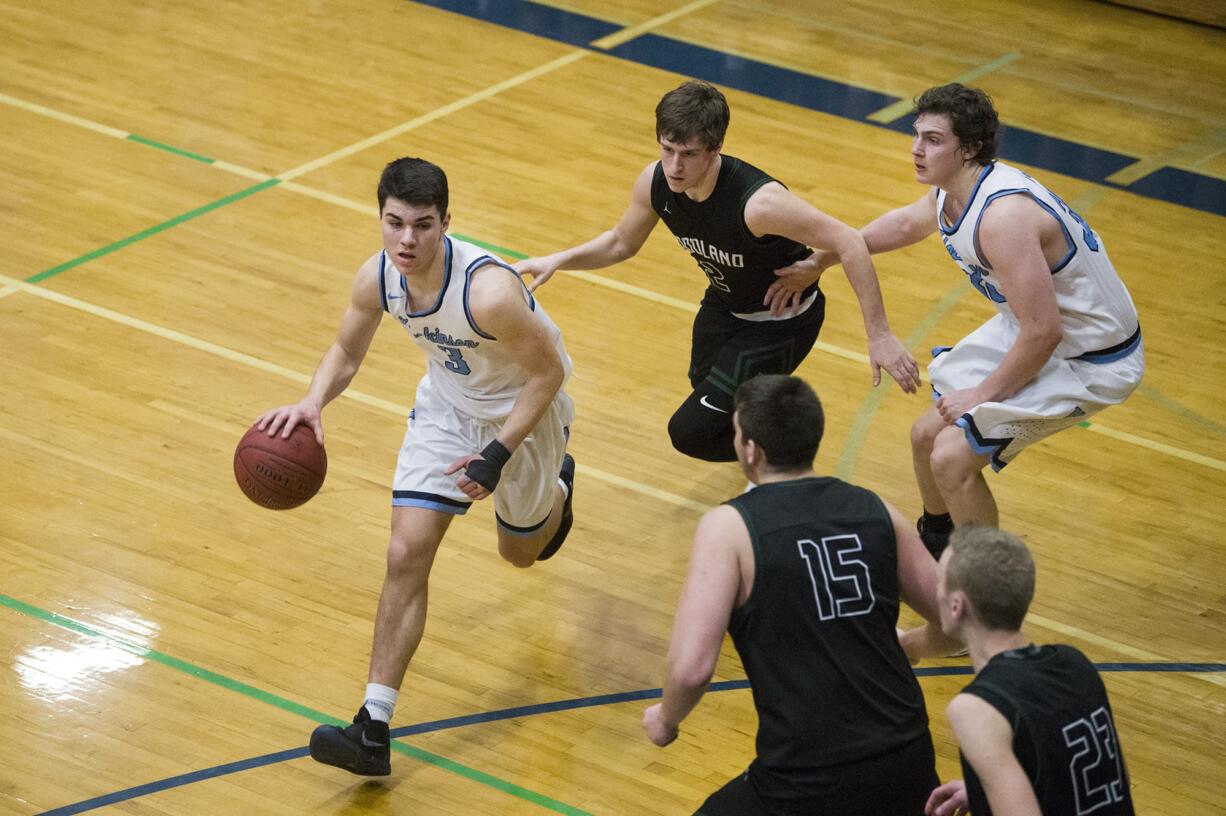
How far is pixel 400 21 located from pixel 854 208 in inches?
172

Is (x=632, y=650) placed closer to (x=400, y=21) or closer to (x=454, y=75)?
(x=454, y=75)

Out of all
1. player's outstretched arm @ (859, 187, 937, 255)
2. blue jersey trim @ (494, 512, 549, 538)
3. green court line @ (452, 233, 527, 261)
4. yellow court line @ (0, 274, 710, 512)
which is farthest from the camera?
green court line @ (452, 233, 527, 261)

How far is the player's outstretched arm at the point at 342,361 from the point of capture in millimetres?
5238

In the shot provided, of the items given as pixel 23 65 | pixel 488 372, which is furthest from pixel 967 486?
pixel 23 65

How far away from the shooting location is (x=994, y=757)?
10.7 feet

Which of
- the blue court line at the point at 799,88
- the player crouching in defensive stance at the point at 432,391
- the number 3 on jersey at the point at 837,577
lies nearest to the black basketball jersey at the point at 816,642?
the number 3 on jersey at the point at 837,577

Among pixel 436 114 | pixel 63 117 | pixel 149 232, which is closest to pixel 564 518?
pixel 149 232

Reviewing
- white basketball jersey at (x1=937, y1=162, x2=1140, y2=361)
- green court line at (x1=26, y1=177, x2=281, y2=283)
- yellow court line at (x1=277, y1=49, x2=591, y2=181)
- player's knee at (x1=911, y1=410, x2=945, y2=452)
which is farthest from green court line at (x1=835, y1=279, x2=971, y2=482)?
green court line at (x1=26, y1=177, x2=281, y2=283)

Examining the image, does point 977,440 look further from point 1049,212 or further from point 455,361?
point 455,361

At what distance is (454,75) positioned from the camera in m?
11.2

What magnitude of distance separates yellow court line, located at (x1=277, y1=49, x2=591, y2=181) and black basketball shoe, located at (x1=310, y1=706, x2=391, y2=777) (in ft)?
17.1

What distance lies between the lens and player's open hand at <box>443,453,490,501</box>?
5.06 metres

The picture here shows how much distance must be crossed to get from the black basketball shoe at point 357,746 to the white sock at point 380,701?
19 millimetres

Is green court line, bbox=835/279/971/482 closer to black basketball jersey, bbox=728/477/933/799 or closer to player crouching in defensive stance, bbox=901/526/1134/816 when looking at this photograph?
black basketball jersey, bbox=728/477/933/799
